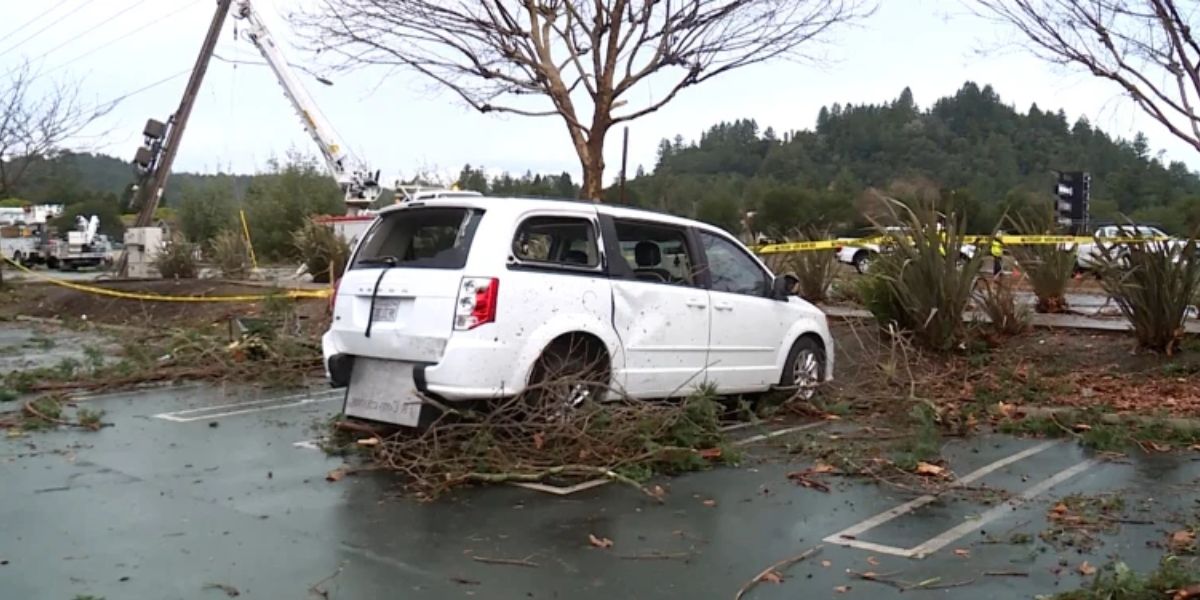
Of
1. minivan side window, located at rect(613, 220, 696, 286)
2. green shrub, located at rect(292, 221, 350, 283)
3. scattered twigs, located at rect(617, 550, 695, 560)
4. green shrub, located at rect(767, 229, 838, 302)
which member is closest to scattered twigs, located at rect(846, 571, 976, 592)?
scattered twigs, located at rect(617, 550, 695, 560)

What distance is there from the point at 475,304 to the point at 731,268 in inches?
112

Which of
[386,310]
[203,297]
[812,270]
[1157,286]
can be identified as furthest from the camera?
[203,297]

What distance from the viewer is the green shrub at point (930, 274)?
11352mm

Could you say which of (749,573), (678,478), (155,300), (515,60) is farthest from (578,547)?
(155,300)

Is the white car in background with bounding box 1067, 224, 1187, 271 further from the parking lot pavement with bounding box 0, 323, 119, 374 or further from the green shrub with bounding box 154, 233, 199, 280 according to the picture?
the green shrub with bounding box 154, 233, 199, 280

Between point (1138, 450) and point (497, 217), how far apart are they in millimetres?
4830

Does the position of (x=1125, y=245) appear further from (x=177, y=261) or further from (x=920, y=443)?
(x=177, y=261)

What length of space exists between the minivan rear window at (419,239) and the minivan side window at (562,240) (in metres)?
0.46

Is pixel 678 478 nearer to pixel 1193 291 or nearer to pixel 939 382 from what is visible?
pixel 939 382

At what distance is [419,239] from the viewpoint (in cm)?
799

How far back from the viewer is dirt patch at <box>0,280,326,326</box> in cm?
1753

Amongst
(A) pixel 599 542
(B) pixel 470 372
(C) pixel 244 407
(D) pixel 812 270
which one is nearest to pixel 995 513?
(A) pixel 599 542

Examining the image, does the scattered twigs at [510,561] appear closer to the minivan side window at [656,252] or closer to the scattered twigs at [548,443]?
the scattered twigs at [548,443]

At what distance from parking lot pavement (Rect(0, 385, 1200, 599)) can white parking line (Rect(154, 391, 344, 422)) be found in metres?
1.32
